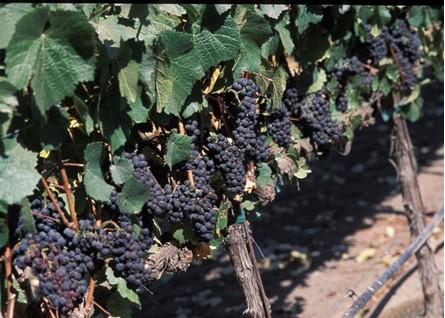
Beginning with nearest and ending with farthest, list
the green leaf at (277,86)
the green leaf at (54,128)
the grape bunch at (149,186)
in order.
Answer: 1. the green leaf at (54,128)
2. the grape bunch at (149,186)
3. the green leaf at (277,86)

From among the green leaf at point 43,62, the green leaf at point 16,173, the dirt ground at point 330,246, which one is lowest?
the dirt ground at point 330,246

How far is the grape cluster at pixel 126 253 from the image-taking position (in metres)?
2.88

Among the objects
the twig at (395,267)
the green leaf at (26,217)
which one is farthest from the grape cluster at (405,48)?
the green leaf at (26,217)

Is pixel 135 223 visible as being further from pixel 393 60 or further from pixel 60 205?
pixel 393 60

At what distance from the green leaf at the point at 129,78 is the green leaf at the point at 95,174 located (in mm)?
196

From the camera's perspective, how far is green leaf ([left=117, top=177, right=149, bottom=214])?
290cm

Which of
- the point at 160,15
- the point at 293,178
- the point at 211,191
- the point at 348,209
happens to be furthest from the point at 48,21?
the point at 348,209

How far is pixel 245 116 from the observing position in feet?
11.5

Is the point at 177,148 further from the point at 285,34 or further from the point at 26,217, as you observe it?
the point at 285,34

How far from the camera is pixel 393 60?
544 cm

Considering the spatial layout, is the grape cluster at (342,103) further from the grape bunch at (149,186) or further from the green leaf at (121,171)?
the green leaf at (121,171)

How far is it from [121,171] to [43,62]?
1.97 ft

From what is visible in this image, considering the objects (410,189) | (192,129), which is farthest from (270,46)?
(410,189)

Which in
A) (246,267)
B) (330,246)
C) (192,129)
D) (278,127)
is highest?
(192,129)
